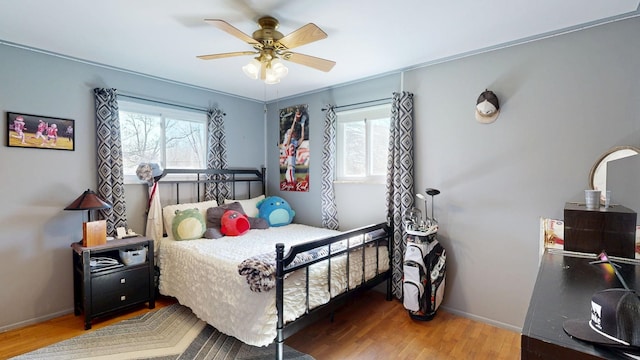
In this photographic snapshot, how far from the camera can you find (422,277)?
2.56m

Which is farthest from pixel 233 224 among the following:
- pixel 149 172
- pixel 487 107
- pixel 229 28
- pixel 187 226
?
pixel 487 107

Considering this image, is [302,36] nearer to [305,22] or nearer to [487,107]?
[305,22]

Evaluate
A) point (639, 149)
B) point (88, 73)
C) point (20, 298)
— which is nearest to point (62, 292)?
point (20, 298)

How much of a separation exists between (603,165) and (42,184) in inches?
177

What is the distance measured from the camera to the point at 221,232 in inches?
127

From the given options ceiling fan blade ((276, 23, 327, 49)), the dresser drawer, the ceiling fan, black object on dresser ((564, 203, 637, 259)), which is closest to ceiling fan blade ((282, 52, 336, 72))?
the ceiling fan

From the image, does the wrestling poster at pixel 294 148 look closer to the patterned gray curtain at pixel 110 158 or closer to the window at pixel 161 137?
the window at pixel 161 137

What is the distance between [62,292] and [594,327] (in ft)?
12.3

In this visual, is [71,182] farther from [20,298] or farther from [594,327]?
[594,327]

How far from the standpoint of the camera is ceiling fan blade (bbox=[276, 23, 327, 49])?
174 cm

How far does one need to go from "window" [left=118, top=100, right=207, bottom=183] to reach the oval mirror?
380 centimetres

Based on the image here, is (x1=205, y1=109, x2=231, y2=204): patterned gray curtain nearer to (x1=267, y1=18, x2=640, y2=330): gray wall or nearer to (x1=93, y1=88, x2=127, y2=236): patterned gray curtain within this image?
(x1=93, y1=88, x2=127, y2=236): patterned gray curtain

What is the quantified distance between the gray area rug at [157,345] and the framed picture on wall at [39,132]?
5.50 feet

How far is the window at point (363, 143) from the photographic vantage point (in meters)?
3.27
